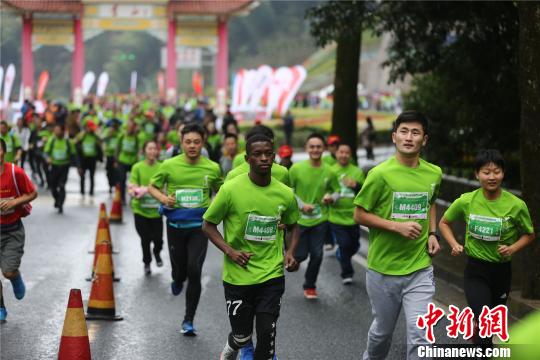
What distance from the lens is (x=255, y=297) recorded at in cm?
709

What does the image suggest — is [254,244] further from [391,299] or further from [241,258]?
[391,299]

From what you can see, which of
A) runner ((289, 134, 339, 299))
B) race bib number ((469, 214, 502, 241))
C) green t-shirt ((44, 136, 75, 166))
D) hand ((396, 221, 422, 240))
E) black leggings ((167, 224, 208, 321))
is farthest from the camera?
green t-shirt ((44, 136, 75, 166))

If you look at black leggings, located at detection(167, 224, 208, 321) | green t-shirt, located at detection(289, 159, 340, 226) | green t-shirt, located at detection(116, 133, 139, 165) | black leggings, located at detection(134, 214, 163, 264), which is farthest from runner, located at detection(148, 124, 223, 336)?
green t-shirt, located at detection(116, 133, 139, 165)

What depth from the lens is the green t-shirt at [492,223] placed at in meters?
7.82

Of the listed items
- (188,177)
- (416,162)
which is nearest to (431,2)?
(188,177)

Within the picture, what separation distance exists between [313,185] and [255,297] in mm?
4659

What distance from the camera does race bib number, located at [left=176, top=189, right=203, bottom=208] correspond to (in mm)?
Answer: 9574

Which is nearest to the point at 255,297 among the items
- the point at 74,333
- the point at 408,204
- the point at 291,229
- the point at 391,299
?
the point at 291,229

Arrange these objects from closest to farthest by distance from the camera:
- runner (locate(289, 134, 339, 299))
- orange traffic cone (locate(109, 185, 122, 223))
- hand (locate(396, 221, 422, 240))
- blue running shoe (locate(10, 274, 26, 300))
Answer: hand (locate(396, 221, 422, 240)), blue running shoe (locate(10, 274, 26, 300)), runner (locate(289, 134, 339, 299)), orange traffic cone (locate(109, 185, 122, 223))

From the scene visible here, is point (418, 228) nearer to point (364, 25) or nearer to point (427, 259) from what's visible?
point (427, 259)

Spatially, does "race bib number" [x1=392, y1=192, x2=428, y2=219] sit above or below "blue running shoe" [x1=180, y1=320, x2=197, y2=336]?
above

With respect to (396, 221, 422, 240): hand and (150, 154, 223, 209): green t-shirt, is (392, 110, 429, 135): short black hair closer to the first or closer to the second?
(396, 221, 422, 240): hand

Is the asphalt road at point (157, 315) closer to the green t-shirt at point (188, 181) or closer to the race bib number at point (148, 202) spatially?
the race bib number at point (148, 202)

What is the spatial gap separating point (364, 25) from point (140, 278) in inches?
292
